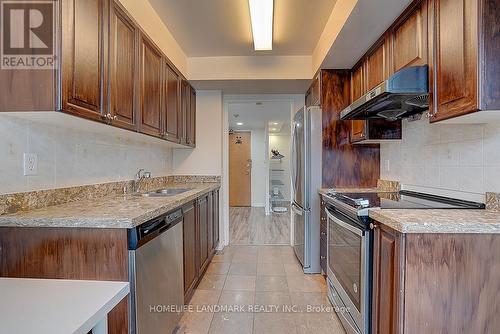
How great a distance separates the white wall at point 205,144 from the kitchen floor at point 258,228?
4.16 feet

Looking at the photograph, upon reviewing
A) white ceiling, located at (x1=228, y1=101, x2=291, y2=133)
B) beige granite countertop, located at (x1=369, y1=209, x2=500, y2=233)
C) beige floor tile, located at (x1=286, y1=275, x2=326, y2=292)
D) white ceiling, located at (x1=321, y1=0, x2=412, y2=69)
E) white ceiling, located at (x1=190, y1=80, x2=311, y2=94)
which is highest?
white ceiling, located at (x1=228, y1=101, x2=291, y2=133)

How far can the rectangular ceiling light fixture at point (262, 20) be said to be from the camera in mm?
2012

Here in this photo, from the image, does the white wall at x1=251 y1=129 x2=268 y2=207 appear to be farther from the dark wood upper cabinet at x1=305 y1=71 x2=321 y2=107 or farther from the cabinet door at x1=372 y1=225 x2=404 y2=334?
the cabinet door at x1=372 y1=225 x2=404 y2=334

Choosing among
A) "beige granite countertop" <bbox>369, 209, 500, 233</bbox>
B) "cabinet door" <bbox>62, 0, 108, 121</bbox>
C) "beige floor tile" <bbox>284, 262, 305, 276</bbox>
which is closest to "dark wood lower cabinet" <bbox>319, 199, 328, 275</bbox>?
"beige floor tile" <bbox>284, 262, 305, 276</bbox>

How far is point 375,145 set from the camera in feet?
9.64

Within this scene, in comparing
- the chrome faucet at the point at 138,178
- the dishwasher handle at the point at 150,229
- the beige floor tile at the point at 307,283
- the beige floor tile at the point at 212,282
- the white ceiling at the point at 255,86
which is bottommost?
the beige floor tile at the point at 307,283

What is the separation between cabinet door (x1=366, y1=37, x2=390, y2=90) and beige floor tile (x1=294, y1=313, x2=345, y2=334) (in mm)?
1886

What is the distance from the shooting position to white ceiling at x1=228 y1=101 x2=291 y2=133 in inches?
197

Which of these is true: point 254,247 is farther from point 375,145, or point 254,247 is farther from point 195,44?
point 195,44

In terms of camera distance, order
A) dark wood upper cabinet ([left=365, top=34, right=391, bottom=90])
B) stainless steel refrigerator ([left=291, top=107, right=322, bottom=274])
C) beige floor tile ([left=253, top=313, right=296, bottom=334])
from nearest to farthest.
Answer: beige floor tile ([left=253, top=313, right=296, bottom=334]) → dark wood upper cabinet ([left=365, top=34, right=391, bottom=90]) → stainless steel refrigerator ([left=291, top=107, right=322, bottom=274])

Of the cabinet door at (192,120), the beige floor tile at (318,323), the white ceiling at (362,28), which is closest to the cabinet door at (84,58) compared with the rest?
the white ceiling at (362,28)

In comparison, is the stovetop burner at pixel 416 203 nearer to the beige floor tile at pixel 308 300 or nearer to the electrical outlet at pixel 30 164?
the beige floor tile at pixel 308 300

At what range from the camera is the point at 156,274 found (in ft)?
5.01

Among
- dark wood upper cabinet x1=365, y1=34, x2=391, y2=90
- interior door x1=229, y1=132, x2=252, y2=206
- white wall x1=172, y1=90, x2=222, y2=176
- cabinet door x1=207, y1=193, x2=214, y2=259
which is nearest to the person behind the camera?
dark wood upper cabinet x1=365, y1=34, x2=391, y2=90
